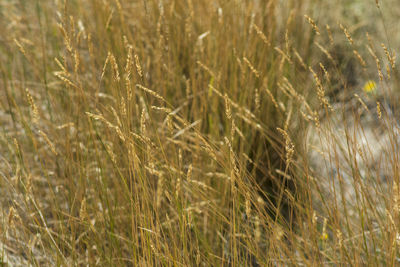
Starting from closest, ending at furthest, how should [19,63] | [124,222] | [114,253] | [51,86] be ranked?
1. [114,253]
2. [124,222]
3. [51,86]
4. [19,63]

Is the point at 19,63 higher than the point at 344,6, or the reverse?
the point at 344,6

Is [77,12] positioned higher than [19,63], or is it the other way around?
[77,12]

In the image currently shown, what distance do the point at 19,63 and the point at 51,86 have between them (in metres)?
0.65

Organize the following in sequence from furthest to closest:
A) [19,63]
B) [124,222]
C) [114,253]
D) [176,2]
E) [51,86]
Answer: [19,63] → [176,2] → [51,86] → [124,222] → [114,253]

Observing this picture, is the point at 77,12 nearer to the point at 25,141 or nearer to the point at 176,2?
the point at 176,2

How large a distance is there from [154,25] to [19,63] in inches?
36.3

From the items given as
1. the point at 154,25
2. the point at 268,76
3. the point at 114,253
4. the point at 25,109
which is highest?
the point at 154,25

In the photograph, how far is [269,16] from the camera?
2.05 meters

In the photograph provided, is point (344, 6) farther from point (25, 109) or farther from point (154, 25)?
point (25, 109)

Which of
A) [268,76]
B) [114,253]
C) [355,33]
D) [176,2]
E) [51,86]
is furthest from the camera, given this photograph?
[355,33]

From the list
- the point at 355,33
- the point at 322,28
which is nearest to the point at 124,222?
the point at 322,28

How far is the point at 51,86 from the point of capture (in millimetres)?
2113

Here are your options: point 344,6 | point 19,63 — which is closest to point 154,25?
point 19,63

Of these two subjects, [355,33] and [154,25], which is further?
[355,33]
